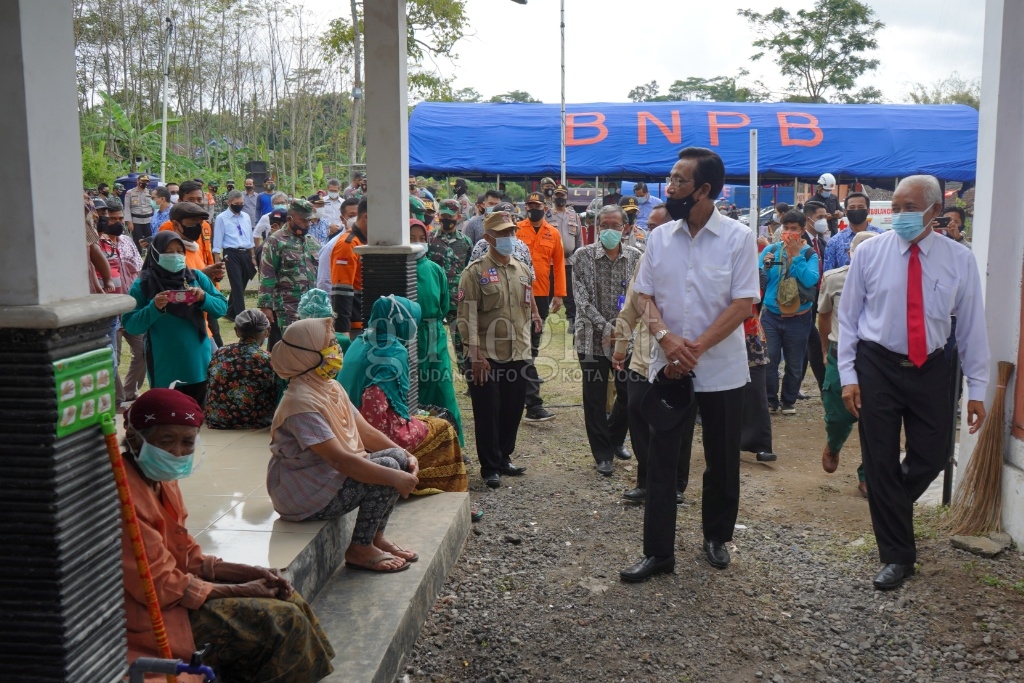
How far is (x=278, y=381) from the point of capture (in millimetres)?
6223

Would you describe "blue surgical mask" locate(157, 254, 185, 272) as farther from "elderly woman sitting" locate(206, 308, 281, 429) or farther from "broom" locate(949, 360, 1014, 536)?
"broom" locate(949, 360, 1014, 536)

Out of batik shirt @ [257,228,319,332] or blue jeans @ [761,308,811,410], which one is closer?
batik shirt @ [257,228,319,332]

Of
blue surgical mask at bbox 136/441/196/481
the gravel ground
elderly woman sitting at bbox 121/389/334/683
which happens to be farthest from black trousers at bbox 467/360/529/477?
blue surgical mask at bbox 136/441/196/481

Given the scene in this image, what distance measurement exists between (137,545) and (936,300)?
12.3 feet

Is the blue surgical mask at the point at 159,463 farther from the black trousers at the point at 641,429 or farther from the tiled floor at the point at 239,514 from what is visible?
the black trousers at the point at 641,429

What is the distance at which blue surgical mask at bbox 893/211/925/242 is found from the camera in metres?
4.43

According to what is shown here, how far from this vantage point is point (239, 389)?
603cm

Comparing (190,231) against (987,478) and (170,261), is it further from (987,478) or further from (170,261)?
(987,478)

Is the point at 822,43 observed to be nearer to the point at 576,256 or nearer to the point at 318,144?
the point at 318,144

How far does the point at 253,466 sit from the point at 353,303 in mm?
2310

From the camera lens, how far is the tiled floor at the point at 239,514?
3.73 meters

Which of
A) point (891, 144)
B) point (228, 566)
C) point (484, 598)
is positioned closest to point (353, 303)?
point (484, 598)

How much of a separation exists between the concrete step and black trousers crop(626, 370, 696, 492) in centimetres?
117

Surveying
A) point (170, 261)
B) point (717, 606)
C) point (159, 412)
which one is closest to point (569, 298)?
point (170, 261)
